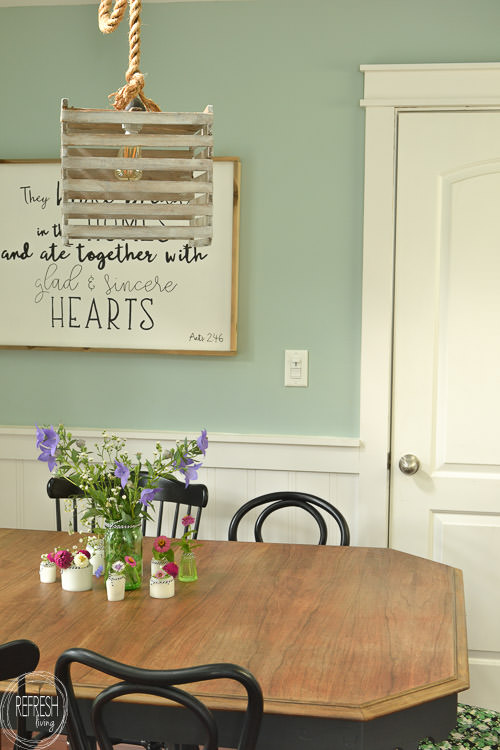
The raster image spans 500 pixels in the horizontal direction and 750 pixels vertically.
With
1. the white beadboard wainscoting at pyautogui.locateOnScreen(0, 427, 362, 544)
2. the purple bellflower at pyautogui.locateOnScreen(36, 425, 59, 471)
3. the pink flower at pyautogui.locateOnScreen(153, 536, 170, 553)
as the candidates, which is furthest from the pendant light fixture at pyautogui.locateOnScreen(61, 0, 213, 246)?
the white beadboard wainscoting at pyautogui.locateOnScreen(0, 427, 362, 544)

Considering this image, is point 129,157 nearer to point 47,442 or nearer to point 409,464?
point 47,442

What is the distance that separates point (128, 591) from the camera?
1.88m

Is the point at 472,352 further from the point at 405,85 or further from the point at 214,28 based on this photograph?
the point at 214,28

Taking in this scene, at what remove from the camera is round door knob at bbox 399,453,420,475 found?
9.21 feet

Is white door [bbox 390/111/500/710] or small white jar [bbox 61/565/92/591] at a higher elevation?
white door [bbox 390/111/500/710]

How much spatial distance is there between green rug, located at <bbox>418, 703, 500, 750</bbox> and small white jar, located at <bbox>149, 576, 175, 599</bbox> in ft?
4.23

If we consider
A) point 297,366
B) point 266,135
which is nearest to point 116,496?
point 297,366

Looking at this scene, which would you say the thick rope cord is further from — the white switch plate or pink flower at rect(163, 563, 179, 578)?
the white switch plate

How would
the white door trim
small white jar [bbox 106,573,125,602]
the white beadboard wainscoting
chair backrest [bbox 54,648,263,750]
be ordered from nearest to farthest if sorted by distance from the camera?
chair backrest [bbox 54,648,263,750], small white jar [bbox 106,573,125,602], the white door trim, the white beadboard wainscoting

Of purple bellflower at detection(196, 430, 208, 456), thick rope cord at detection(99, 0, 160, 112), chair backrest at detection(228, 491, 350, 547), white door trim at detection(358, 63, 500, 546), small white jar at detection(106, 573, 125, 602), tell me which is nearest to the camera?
thick rope cord at detection(99, 0, 160, 112)

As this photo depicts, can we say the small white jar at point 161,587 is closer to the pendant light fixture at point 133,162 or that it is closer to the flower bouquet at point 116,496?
the flower bouquet at point 116,496

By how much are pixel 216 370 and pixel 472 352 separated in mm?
976

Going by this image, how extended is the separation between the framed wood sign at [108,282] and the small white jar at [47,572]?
3.71ft

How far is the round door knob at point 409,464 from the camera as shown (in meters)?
2.81
